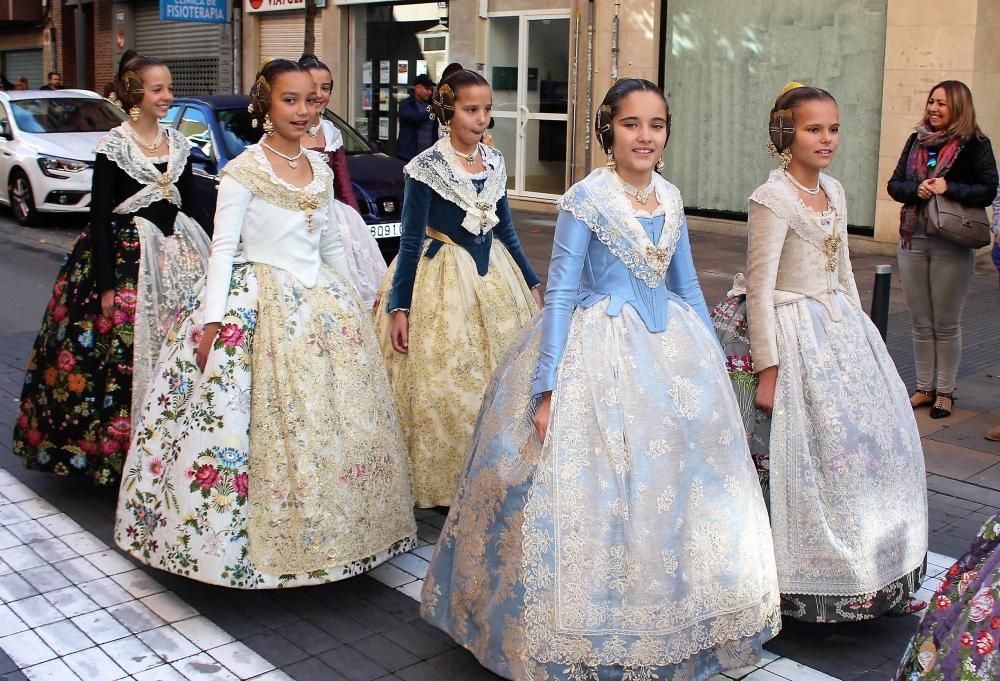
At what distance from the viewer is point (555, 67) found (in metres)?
17.1

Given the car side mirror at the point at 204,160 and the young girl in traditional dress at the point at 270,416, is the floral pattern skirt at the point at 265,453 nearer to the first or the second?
→ the young girl in traditional dress at the point at 270,416

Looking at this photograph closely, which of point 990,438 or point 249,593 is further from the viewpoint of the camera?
point 990,438

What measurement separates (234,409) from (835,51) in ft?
36.4

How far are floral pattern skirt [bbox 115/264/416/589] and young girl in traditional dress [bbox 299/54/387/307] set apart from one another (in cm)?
225

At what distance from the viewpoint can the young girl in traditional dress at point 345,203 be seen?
6.77m

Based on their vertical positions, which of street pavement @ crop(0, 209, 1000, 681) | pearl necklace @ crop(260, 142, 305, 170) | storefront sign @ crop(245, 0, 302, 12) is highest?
storefront sign @ crop(245, 0, 302, 12)

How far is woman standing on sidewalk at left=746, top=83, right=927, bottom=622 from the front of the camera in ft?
13.4

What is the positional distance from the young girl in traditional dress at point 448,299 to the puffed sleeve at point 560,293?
1.60 meters

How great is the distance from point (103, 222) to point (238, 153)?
Answer: 22.0ft

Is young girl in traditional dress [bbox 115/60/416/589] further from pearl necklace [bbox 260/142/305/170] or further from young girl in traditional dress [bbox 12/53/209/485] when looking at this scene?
young girl in traditional dress [bbox 12/53/209/485]

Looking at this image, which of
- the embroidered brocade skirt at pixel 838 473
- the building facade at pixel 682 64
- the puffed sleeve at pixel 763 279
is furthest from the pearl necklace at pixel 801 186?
the building facade at pixel 682 64

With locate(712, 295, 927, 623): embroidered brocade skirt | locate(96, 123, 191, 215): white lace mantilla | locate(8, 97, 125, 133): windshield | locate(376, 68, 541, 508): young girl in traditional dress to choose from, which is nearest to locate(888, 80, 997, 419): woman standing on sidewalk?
locate(376, 68, 541, 508): young girl in traditional dress

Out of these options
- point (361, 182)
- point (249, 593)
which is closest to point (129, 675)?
point (249, 593)

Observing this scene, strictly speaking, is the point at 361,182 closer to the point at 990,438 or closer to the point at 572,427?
the point at 990,438
